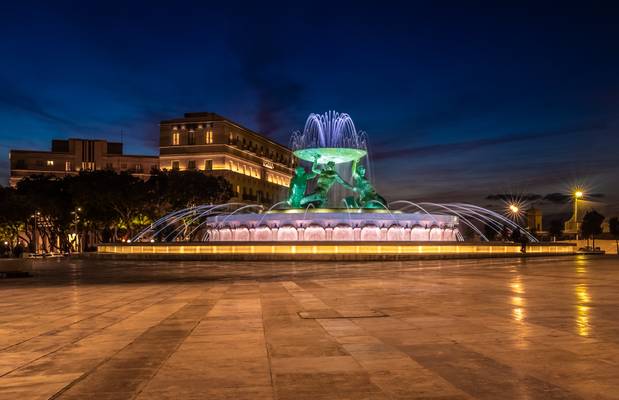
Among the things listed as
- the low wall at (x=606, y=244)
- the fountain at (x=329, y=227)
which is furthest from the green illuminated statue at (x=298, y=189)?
the low wall at (x=606, y=244)

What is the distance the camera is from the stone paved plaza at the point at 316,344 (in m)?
6.24

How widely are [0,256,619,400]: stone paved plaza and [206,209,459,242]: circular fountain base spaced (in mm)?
24709

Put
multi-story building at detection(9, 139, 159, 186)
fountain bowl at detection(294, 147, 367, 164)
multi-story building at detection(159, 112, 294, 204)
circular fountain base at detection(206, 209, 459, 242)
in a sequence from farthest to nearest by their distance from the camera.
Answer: multi-story building at detection(9, 139, 159, 186) < multi-story building at detection(159, 112, 294, 204) < fountain bowl at detection(294, 147, 367, 164) < circular fountain base at detection(206, 209, 459, 242)

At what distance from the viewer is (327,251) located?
34.2 metres

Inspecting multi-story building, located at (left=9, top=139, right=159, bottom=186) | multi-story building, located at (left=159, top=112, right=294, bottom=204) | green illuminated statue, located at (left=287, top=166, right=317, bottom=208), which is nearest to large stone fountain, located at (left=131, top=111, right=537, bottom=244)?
green illuminated statue, located at (left=287, top=166, right=317, bottom=208)

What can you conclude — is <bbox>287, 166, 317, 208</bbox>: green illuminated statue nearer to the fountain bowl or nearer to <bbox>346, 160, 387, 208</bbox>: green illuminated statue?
the fountain bowl

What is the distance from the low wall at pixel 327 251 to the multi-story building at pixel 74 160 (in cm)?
7086

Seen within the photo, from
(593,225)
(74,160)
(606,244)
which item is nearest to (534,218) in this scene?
(593,225)

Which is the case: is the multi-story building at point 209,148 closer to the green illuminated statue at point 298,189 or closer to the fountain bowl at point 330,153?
the fountain bowl at point 330,153

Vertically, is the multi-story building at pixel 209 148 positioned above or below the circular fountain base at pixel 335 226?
above

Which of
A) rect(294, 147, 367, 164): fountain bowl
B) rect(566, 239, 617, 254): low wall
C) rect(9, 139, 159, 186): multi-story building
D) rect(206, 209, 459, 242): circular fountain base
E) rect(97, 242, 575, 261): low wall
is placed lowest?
rect(566, 239, 617, 254): low wall

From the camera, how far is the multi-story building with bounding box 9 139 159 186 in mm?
107438

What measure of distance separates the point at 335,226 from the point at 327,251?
7172 mm

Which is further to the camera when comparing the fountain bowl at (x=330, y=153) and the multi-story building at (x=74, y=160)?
the multi-story building at (x=74, y=160)
